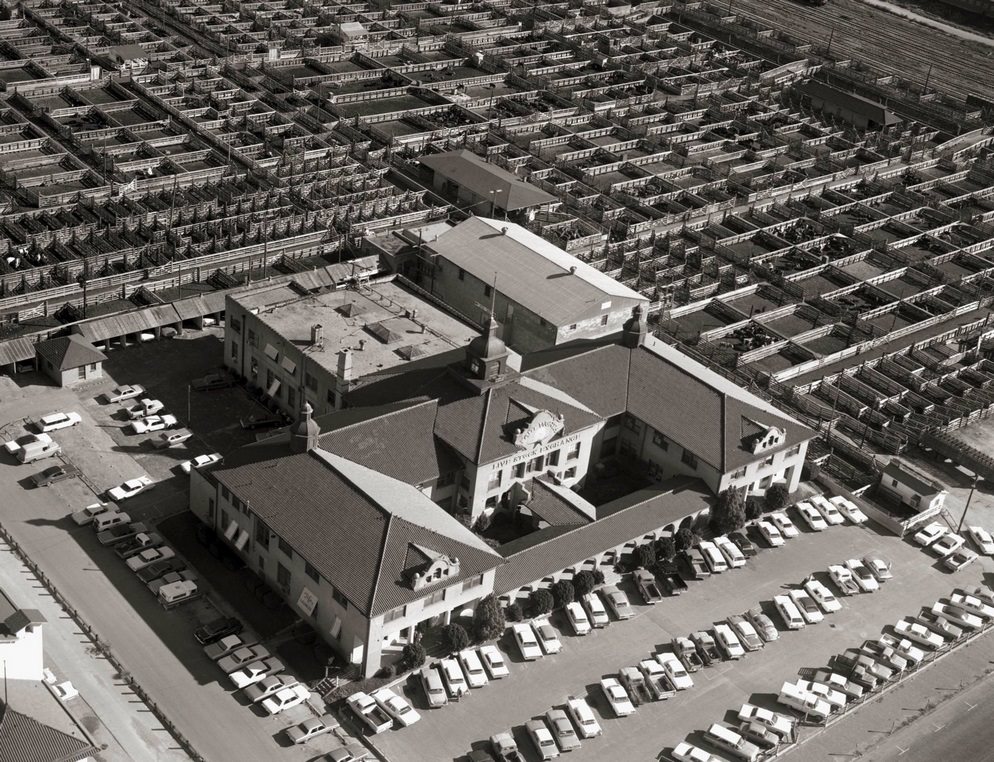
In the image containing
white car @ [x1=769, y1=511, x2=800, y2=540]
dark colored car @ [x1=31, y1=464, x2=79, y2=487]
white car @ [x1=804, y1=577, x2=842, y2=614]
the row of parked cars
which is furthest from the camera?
white car @ [x1=769, y1=511, x2=800, y2=540]

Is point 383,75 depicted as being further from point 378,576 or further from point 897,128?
point 378,576

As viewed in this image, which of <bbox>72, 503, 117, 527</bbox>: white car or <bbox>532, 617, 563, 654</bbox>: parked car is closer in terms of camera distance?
<bbox>532, 617, 563, 654</bbox>: parked car

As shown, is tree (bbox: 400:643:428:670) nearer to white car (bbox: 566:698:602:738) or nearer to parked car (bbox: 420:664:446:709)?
parked car (bbox: 420:664:446:709)

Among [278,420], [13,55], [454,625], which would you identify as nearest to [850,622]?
[454,625]

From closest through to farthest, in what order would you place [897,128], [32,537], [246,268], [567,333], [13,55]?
[32,537] → [567,333] → [246,268] → [13,55] → [897,128]

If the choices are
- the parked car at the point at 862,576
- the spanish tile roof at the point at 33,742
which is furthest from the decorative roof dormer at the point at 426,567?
the parked car at the point at 862,576

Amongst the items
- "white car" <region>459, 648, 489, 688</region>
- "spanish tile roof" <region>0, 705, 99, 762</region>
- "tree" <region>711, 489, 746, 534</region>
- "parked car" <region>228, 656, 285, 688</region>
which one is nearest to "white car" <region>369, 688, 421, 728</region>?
"white car" <region>459, 648, 489, 688</region>

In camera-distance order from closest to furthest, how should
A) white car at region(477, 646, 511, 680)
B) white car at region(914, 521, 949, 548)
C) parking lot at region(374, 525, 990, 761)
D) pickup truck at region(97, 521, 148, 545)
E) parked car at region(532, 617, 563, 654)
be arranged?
parking lot at region(374, 525, 990, 761)
white car at region(477, 646, 511, 680)
parked car at region(532, 617, 563, 654)
pickup truck at region(97, 521, 148, 545)
white car at region(914, 521, 949, 548)
